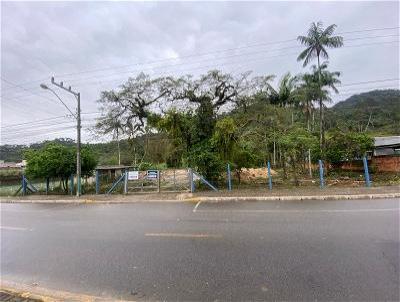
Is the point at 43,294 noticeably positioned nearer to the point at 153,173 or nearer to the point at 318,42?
the point at 153,173

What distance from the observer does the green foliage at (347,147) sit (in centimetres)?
2314

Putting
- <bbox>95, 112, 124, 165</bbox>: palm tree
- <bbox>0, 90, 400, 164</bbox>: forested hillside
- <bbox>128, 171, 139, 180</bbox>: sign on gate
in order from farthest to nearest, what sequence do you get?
<bbox>0, 90, 400, 164</bbox>: forested hillside → <bbox>95, 112, 124, 165</bbox>: palm tree → <bbox>128, 171, 139, 180</bbox>: sign on gate

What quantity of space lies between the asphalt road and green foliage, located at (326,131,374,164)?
13367mm

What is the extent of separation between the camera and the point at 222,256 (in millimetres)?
6262

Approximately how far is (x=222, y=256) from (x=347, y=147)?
2055 cm

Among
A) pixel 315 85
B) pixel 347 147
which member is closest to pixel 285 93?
pixel 315 85

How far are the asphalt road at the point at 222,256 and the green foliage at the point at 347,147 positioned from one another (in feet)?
43.9

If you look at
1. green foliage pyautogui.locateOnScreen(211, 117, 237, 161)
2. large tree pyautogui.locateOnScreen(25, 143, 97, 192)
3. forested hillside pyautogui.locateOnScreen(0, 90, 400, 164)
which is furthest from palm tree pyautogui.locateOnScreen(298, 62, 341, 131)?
large tree pyautogui.locateOnScreen(25, 143, 97, 192)

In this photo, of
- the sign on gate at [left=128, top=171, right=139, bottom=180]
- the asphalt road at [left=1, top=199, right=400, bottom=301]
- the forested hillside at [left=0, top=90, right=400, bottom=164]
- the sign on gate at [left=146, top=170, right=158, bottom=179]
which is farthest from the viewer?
the forested hillside at [left=0, top=90, right=400, bottom=164]

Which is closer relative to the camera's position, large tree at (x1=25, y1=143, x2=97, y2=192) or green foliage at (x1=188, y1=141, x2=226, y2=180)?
green foliage at (x1=188, y1=141, x2=226, y2=180)

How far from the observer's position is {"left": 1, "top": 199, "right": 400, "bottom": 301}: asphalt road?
471cm

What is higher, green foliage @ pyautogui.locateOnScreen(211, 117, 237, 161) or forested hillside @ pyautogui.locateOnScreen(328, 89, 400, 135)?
forested hillside @ pyautogui.locateOnScreen(328, 89, 400, 135)

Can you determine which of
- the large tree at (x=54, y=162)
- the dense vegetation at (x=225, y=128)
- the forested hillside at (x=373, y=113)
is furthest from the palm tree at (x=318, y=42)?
the forested hillside at (x=373, y=113)

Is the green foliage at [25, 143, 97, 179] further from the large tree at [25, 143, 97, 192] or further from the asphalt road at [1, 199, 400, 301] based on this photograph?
the asphalt road at [1, 199, 400, 301]
